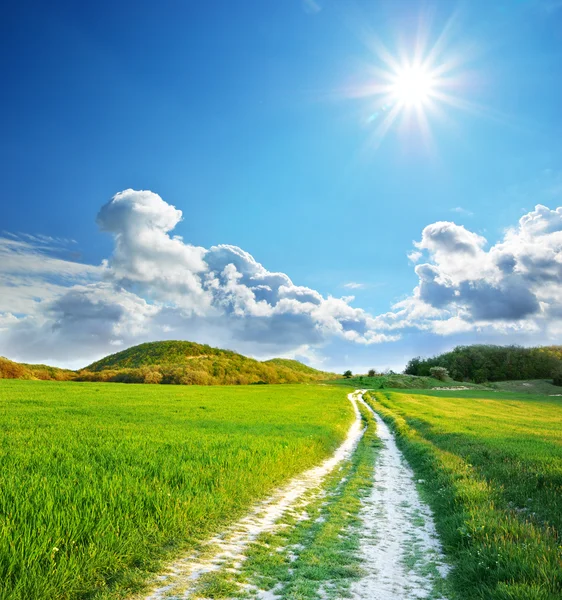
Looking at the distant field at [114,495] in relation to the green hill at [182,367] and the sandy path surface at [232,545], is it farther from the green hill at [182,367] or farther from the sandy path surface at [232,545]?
the green hill at [182,367]

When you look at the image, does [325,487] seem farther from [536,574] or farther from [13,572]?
[13,572]

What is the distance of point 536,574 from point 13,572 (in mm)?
7093

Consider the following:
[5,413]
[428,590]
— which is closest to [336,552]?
[428,590]

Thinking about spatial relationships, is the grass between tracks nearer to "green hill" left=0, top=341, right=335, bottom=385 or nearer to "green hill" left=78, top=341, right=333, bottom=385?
"green hill" left=0, top=341, right=335, bottom=385

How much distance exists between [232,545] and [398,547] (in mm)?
3175

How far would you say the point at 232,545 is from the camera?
7461mm

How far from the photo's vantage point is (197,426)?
73.4 ft

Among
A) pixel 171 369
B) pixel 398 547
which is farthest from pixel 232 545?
pixel 171 369

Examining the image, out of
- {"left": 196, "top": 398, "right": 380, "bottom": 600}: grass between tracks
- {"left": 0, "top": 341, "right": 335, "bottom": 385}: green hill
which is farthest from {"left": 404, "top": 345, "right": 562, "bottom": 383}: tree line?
{"left": 196, "top": 398, "right": 380, "bottom": 600}: grass between tracks

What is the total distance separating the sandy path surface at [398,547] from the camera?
19.5 ft

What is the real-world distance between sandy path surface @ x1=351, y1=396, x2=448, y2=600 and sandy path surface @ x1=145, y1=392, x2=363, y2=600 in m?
2.00

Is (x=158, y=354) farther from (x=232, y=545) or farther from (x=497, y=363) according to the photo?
(x=232, y=545)

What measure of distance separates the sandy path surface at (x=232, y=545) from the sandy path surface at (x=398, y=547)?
6.55 ft

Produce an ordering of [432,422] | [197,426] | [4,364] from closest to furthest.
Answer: [197,426] < [432,422] < [4,364]
